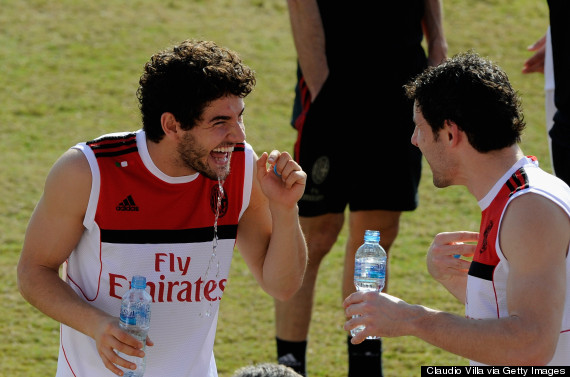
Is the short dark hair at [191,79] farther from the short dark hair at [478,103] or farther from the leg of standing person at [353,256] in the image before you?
the leg of standing person at [353,256]

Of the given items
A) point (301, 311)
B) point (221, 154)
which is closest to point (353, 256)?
point (301, 311)

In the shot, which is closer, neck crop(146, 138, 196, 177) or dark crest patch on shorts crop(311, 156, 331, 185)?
neck crop(146, 138, 196, 177)

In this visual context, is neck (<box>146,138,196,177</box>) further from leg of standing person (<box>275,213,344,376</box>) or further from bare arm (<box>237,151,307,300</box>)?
leg of standing person (<box>275,213,344,376</box>)

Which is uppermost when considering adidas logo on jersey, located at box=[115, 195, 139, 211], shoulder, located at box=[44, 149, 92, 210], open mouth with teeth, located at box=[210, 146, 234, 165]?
open mouth with teeth, located at box=[210, 146, 234, 165]

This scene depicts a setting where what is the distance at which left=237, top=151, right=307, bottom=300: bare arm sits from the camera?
3996mm

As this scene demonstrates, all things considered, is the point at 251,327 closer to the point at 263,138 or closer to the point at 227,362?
the point at 227,362

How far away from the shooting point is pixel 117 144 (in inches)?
158

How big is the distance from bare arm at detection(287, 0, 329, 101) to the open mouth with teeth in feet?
6.22

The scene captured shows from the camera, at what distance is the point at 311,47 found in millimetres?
5855

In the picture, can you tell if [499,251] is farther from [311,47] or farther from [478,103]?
[311,47]

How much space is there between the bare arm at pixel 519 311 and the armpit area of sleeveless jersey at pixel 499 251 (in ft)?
0.23

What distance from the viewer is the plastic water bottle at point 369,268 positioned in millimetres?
4318

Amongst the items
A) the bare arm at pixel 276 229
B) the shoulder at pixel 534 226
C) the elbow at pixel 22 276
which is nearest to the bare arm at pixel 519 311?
the shoulder at pixel 534 226

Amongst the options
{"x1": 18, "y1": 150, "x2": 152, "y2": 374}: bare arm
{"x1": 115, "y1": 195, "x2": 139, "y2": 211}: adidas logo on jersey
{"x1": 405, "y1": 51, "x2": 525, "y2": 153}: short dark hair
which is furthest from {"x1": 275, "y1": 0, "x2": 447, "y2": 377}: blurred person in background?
{"x1": 405, "y1": 51, "x2": 525, "y2": 153}: short dark hair
